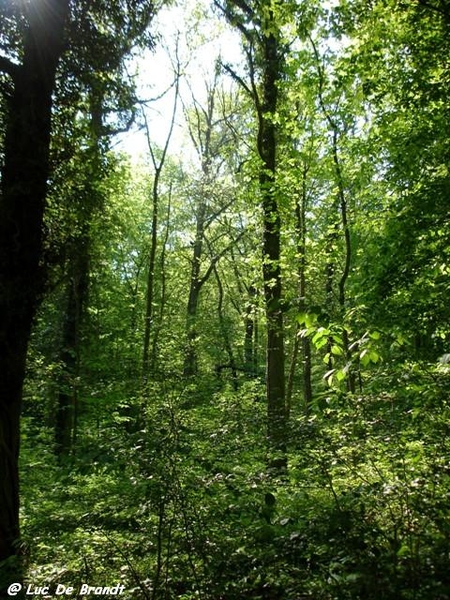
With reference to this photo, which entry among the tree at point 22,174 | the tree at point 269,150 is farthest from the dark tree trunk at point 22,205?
the tree at point 269,150

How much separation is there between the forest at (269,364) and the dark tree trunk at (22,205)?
26mm

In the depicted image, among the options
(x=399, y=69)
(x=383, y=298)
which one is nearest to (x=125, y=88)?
(x=399, y=69)

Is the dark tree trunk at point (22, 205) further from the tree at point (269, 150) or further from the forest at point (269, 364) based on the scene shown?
the tree at point (269, 150)

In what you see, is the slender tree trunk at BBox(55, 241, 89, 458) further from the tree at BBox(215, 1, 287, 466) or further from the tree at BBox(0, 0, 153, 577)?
the tree at BBox(0, 0, 153, 577)

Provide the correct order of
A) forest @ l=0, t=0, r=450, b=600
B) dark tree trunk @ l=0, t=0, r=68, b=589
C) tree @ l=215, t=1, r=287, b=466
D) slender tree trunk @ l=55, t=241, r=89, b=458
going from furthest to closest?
slender tree trunk @ l=55, t=241, r=89, b=458, tree @ l=215, t=1, r=287, b=466, dark tree trunk @ l=0, t=0, r=68, b=589, forest @ l=0, t=0, r=450, b=600

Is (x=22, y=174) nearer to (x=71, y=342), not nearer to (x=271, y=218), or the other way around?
(x=271, y=218)

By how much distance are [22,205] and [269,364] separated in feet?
19.8

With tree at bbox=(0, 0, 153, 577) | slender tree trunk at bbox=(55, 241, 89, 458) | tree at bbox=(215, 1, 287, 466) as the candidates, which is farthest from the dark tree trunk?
slender tree trunk at bbox=(55, 241, 89, 458)

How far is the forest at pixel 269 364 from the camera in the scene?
2.83m

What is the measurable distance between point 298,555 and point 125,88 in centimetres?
685

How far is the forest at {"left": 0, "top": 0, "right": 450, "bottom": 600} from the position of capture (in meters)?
2.83

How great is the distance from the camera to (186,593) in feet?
10.1

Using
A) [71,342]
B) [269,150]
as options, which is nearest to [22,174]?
[269,150]

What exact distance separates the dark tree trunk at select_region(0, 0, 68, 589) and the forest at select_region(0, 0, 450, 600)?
26 mm
